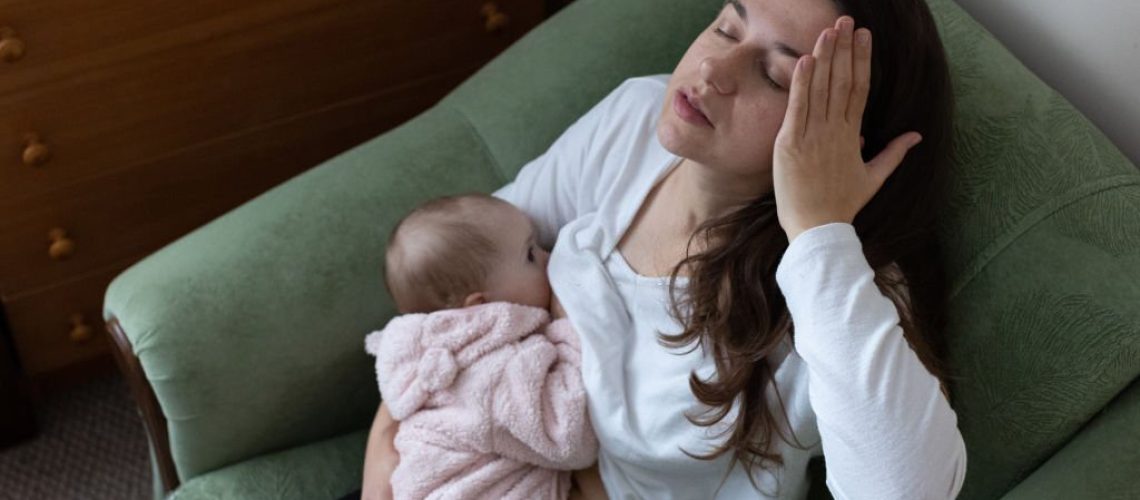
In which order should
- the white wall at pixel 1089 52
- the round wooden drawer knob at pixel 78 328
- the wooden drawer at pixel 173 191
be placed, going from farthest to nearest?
1. the round wooden drawer knob at pixel 78 328
2. the wooden drawer at pixel 173 191
3. the white wall at pixel 1089 52

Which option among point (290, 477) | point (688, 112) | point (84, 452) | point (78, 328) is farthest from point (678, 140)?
point (84, 452)

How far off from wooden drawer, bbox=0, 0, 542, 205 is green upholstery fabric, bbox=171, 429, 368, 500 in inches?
22.5

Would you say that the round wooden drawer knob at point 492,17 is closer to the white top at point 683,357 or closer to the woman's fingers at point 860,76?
the white top at point 683,357

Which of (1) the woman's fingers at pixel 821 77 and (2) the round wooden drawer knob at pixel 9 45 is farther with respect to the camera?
(2) the round wooden drawer knob at pixel 9 45

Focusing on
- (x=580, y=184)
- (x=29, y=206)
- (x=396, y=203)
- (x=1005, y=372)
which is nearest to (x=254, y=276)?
(x=396, y=203)

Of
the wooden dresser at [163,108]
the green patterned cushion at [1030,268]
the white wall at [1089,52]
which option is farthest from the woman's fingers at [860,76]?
the wooden dresser at [163,108]

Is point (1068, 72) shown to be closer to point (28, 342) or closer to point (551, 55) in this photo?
point (551, 55)

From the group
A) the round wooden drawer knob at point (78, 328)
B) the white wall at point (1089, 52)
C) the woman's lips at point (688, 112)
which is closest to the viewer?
the woman's lips at point (688, 112)

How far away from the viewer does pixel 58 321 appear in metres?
1.98

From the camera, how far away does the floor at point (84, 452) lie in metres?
2.03

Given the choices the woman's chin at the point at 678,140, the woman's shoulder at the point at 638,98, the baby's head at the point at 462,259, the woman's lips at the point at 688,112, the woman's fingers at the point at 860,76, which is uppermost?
the woman's fingers at the point at 860,76

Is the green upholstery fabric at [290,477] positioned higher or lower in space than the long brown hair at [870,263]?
lower

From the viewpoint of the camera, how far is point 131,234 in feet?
6.37


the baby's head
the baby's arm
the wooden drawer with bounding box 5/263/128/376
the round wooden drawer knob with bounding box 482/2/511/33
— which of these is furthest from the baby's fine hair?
the wooden drawer with bounding box 5/263/128/376
